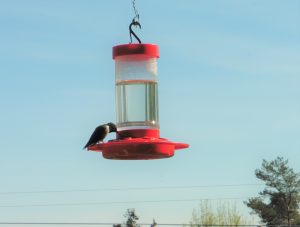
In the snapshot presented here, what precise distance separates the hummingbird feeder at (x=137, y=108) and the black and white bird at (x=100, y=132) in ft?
0.15

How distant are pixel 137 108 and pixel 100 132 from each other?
611 millimetres

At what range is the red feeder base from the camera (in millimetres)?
8734

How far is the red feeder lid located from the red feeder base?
2.33 ft

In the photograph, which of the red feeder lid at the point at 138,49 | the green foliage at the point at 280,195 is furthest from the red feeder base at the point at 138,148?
the green foliage at the point at 280,195

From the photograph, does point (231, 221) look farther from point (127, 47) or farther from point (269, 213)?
point (127, 47)

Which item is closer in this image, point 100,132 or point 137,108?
point 100,132

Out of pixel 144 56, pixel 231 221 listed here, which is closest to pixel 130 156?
pixel 144 56

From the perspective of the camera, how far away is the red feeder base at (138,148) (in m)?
8.73

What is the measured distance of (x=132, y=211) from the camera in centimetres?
5888

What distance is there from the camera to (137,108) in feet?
31.7

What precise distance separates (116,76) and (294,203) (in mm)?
64165

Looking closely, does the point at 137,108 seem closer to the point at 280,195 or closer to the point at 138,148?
the point at 138,148

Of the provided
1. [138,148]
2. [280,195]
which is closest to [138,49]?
[138,148]

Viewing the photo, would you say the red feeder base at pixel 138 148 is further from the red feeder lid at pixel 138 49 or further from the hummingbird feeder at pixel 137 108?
the red feeder lid at pixel 138 49
